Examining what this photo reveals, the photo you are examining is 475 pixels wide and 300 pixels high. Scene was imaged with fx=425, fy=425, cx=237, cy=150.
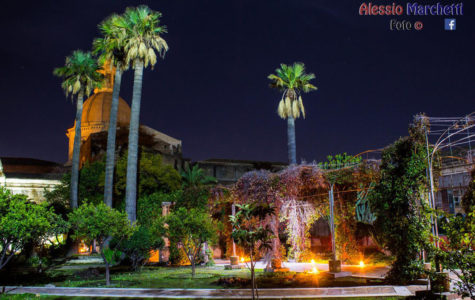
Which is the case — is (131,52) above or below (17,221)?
above

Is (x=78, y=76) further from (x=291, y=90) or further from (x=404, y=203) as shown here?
(x=404, y=203)

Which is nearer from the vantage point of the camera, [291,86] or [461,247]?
[461,247]

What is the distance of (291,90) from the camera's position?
Answer: 31109 millimetres

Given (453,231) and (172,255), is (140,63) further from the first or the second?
(453,231)

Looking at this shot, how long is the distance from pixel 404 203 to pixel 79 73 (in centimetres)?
2778

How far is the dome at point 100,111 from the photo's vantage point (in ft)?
192

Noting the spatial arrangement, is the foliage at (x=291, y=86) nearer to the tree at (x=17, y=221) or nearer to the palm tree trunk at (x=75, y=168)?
the palm tree trunk at (x=75, y=168)

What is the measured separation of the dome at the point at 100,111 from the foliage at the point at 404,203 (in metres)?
48.3

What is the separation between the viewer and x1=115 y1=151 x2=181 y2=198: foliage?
114 ft

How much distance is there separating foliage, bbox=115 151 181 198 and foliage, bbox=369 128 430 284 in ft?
80.4

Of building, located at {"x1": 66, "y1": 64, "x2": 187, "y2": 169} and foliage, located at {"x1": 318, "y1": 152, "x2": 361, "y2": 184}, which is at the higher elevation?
building, located at {"x1": 66, "y1": 64, "x2": 187, "y2": 169}

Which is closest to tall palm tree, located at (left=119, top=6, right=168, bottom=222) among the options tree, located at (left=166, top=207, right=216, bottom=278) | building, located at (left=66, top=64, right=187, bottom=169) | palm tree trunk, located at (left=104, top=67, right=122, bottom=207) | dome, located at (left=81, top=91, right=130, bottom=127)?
palm tree trunk, located at (left=104, top=67, right=122, bottom=207)

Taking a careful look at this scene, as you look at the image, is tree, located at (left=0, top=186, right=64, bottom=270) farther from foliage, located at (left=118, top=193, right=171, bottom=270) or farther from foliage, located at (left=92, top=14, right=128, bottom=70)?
foliage, located at (left=92, top=14, right=128, bottom=70)

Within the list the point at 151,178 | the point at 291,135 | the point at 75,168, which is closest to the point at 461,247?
the point at 291,135
